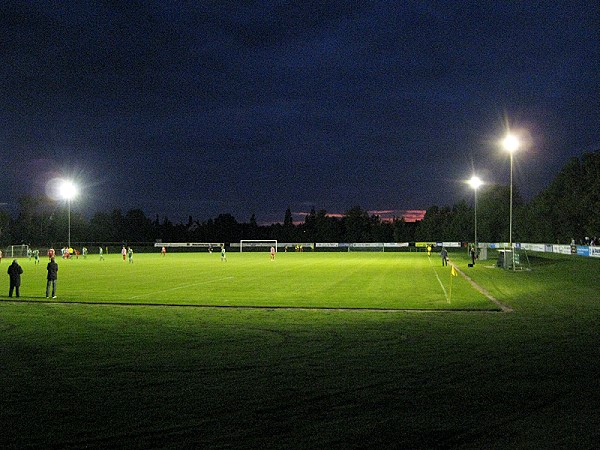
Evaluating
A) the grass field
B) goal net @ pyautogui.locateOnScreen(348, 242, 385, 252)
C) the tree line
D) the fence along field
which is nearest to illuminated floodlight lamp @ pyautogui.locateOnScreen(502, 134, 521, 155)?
the fence along field

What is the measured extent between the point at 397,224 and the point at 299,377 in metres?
176

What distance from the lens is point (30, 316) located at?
59.5 ft

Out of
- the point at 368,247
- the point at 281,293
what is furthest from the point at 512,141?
the point at 368,247

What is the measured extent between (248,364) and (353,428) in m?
4.08

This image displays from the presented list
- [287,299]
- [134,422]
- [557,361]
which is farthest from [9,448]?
[287,299]

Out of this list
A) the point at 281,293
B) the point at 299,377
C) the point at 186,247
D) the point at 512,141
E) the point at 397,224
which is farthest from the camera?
the point at 397,224

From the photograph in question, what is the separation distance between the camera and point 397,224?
183 metres

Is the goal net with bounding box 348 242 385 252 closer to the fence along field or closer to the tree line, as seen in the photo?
the tree line

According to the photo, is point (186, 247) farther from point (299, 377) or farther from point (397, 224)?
point (299, 377)

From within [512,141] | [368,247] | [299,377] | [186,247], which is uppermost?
[512,141]

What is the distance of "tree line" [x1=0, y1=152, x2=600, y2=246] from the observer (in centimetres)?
10919

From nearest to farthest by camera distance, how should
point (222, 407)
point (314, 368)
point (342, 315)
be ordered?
point (222, 407) < point (314, 368) < point (342, 315)

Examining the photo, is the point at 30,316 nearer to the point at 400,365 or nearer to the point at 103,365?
the point at 103,365

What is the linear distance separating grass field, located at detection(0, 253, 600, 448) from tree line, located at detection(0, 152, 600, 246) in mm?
90923
